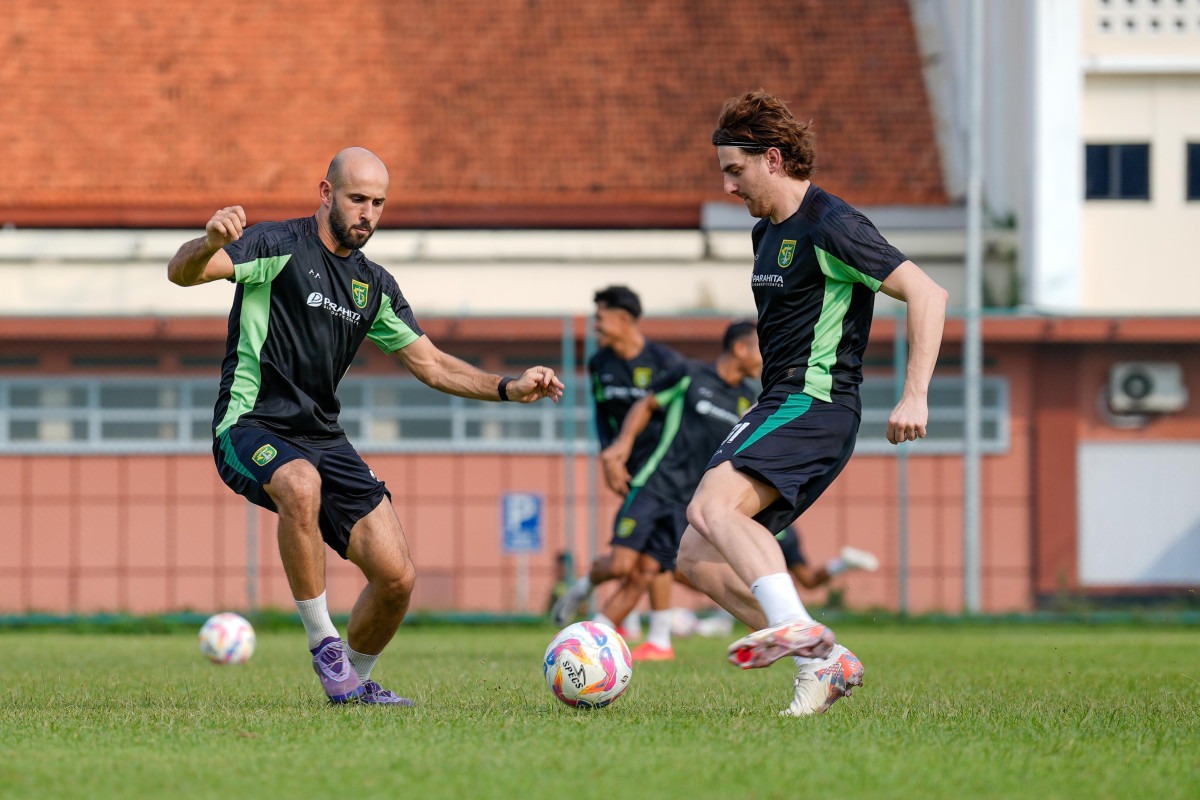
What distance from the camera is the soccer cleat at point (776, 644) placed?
575 centimetres

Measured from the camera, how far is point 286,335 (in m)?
6.93

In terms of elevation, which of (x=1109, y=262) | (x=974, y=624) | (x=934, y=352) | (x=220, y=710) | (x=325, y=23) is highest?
(x=325, y=23)

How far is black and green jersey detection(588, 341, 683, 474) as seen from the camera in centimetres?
1173

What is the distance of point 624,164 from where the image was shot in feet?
75.4

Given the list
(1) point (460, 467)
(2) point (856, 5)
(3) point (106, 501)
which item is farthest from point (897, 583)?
(2) point (856, 5)

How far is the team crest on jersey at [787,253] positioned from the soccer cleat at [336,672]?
2.23m

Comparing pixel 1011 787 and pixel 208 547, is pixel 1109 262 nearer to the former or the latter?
pixel 208 547

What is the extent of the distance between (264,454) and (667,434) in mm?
5193

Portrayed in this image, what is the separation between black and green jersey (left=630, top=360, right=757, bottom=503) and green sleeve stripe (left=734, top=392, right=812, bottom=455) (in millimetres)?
A: 5130

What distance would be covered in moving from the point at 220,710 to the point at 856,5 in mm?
19948

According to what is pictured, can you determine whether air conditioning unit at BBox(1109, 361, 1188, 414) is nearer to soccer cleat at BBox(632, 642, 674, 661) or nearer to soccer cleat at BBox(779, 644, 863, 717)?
soccer cleat at BBox(632, 642, 674, 661)

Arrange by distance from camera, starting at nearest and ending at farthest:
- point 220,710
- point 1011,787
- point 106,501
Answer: point 1011,787 → point 220,710 → point 106,501

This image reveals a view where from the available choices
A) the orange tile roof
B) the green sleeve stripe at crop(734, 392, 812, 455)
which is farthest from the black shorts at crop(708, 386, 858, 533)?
the orange tile roof

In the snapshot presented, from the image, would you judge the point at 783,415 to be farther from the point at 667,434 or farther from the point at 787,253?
the point at 667,434
